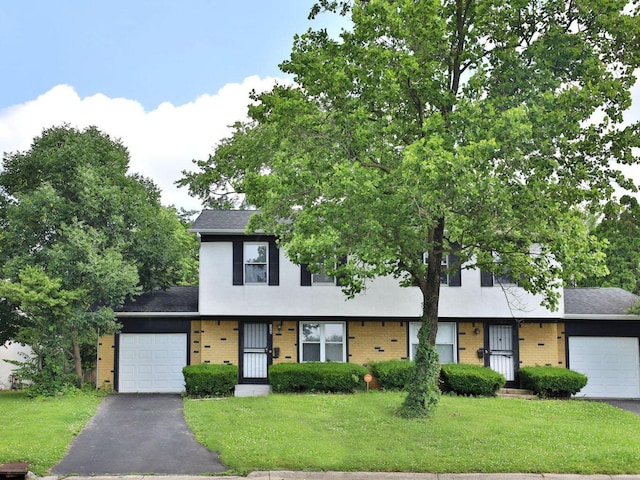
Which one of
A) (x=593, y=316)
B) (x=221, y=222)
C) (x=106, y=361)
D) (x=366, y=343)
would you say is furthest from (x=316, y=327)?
(x=593, y=316)

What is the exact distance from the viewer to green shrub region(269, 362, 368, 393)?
17.5 meters

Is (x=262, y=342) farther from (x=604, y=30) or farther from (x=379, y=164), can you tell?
(x=604, y=30)

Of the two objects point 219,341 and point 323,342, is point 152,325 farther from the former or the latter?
point 323,342

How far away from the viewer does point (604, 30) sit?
1206 centimetres

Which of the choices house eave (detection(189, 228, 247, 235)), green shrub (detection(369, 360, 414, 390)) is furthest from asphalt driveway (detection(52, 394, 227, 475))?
green shrub (detection(369, 360, 414, 390))

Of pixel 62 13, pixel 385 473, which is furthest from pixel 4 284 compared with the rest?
pixel 385 473

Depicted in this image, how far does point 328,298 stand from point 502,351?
20.1ft

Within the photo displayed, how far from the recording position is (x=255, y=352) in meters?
19.1

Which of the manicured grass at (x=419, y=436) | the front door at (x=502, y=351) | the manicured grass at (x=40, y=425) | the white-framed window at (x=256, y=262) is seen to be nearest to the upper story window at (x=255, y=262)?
the white-framed window at (x=256, y=262)

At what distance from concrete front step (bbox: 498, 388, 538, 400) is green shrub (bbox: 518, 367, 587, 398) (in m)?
0.20

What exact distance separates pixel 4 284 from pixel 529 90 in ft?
47.6

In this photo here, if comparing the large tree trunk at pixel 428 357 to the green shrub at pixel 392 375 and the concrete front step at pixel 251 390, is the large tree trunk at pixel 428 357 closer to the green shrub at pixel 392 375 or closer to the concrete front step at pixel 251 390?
the green shrub at pixel 392 375

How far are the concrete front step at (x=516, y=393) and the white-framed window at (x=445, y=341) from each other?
1.78 meters

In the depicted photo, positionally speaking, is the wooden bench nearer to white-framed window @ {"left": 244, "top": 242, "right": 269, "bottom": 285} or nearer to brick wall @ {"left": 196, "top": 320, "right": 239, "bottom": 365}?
brick wall @ {"left": 196, "top": 320, "right": 239, "bottom": 365}
